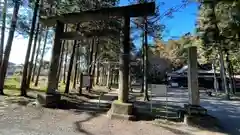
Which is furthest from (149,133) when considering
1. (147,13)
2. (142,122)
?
(147,13)

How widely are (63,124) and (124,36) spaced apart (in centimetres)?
409

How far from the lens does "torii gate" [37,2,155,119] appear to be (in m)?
7.97

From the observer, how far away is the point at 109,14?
29.6 feet

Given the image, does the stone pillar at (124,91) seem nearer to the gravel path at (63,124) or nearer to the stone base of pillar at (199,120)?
the gravel path at (63,124)

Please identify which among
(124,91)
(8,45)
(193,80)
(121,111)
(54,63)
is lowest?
(121,111)

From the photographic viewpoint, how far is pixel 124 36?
28.4ft

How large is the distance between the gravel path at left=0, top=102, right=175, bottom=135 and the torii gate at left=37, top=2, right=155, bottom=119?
646 mm

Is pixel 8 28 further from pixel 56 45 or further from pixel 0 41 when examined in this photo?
pixel 56 45

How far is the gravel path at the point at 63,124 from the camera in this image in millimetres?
5957

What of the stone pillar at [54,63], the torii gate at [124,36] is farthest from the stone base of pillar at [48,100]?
the stone pillar at [54,63]

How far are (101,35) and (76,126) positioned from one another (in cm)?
431

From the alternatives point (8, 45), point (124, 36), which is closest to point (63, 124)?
point (124, 36)

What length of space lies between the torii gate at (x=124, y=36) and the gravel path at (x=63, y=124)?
646 millimetres

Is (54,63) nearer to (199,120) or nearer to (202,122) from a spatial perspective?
(199,120)
